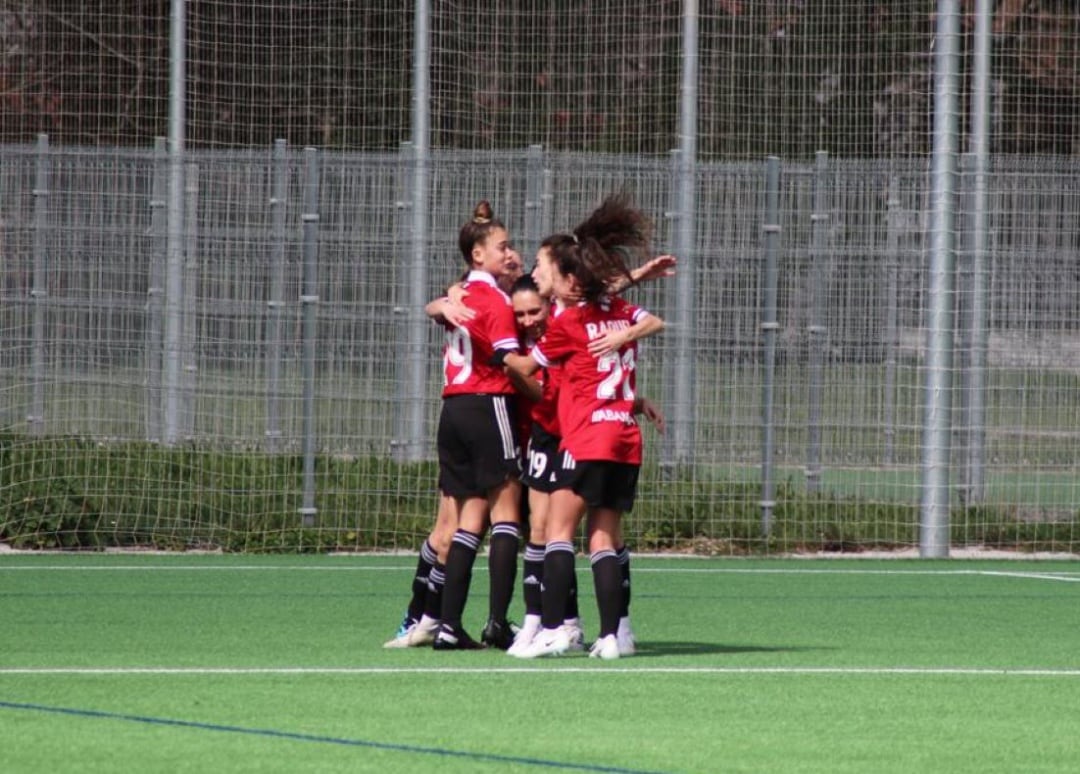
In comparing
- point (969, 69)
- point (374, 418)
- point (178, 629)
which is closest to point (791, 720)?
point (178, 629)

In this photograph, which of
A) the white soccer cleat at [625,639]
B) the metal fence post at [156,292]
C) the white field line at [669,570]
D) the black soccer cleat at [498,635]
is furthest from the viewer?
the metal fence post at [156,292]

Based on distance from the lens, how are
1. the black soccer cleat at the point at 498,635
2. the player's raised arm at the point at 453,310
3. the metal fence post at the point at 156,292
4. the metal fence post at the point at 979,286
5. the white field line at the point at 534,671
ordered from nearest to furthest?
the white field line at the point at 534,671 < the player's raised arm at the point at 453,310 < the black soccer cleat at the point at 498,635 < the metal fence post at the point at 156,292 < the metal fence post at the point at 979,286

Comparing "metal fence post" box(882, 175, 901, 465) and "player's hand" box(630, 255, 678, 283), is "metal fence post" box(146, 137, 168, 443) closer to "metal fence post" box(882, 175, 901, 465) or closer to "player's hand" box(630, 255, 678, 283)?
"metal fence post" box(882, 175, 901, 465)

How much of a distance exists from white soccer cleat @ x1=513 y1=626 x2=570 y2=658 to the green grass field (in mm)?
87

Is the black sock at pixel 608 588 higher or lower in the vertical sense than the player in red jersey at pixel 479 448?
lower

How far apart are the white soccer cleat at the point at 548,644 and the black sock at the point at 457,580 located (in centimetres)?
43

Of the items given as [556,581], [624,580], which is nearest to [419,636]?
[556,581]

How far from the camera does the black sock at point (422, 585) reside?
9500mm

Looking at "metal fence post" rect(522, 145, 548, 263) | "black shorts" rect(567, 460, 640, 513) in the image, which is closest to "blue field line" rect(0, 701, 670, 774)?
"black shorts" rect(567, 460, 640, 513)

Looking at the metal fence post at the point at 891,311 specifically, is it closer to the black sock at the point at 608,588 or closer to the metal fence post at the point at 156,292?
the metal fence post at the point at 156,292

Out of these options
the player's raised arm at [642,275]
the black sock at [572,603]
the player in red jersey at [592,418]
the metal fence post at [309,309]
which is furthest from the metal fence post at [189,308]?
the player's raised arm at [642,275]

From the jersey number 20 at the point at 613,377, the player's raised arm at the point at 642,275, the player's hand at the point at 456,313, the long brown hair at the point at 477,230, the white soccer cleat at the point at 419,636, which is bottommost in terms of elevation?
the white soccer cleat at the point at 419,636

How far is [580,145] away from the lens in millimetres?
17406

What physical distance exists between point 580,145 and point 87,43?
4.08 m
